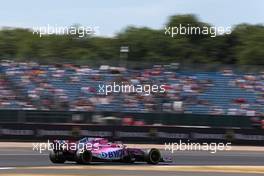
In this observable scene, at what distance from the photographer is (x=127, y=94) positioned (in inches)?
1130

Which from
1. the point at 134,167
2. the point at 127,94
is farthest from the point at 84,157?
the point at 127,94

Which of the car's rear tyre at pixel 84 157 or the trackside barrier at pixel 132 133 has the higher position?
the car's rear tyre at pixel 84 157

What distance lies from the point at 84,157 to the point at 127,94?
43.8 ft

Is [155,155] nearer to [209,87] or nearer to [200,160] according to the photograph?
[200,160]

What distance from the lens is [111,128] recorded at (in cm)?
2594

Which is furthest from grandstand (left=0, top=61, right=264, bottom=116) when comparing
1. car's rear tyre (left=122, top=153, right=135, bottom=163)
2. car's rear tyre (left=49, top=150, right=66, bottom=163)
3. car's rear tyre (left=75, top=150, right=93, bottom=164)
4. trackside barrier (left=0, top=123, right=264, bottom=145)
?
car's rear tyre (left=75, top=150, right=93, bottom=164)

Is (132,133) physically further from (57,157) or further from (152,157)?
(57,157)

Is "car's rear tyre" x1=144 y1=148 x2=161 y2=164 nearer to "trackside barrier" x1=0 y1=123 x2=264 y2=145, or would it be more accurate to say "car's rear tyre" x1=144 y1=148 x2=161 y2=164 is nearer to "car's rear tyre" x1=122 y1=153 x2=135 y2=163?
"car's rear tyre" x1=122 y1=153 x2=135 y2=163

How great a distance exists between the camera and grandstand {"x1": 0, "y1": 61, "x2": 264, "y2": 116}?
92.1ft

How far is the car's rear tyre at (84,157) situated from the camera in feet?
50.4

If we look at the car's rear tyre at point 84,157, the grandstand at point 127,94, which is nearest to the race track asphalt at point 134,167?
the car's rear tyre at point 84,157

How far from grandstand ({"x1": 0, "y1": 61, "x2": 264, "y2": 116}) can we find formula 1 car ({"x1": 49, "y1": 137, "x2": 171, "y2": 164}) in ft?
38.6

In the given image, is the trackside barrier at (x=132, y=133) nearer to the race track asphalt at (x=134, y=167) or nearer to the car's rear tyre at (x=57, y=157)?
the race track asphalt at (x=134, y=167)

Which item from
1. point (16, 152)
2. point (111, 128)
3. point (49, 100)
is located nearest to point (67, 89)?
point (49, 100)
